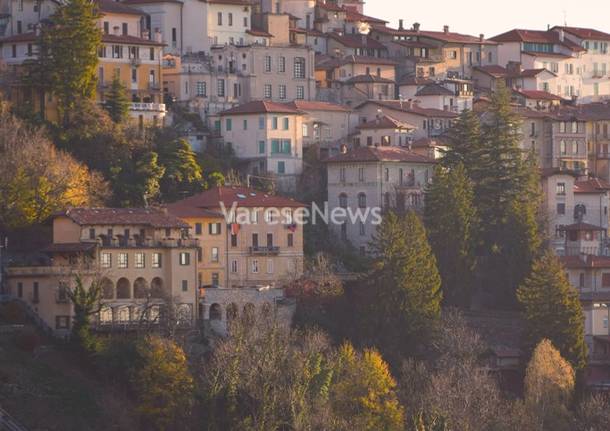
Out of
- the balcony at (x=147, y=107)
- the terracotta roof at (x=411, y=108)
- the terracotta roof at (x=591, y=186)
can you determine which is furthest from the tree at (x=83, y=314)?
the terracotta roof at (x=591, y=186)

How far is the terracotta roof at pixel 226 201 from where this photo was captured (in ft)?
337

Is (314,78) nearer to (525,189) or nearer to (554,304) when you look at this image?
(525,189)

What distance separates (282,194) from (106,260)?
1824cm

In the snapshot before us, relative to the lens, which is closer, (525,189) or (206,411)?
(206,411)

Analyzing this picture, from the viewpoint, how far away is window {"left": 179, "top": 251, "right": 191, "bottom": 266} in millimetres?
97750

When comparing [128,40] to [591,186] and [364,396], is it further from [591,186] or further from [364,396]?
[364,396]

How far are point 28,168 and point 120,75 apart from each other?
47.4 ft

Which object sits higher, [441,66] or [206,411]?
[441,66]

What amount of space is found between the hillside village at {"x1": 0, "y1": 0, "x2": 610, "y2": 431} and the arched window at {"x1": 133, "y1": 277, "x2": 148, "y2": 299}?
0.18 metres

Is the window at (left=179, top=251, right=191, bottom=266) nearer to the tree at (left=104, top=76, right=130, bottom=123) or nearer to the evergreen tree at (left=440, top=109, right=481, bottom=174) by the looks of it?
the tree at (left=104, top=76, right=130, bottom=123)

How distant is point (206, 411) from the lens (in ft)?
290

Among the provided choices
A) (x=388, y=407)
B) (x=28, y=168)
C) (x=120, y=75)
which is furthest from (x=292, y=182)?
(x=388, y=407)

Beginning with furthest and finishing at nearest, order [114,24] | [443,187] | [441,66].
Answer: [441,66], [114,24], [443,187]

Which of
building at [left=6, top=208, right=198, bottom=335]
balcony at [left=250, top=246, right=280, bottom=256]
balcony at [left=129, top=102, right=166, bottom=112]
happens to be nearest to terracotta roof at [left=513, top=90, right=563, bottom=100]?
balcony at [left=129, top=102, right=166, bottom=112]
